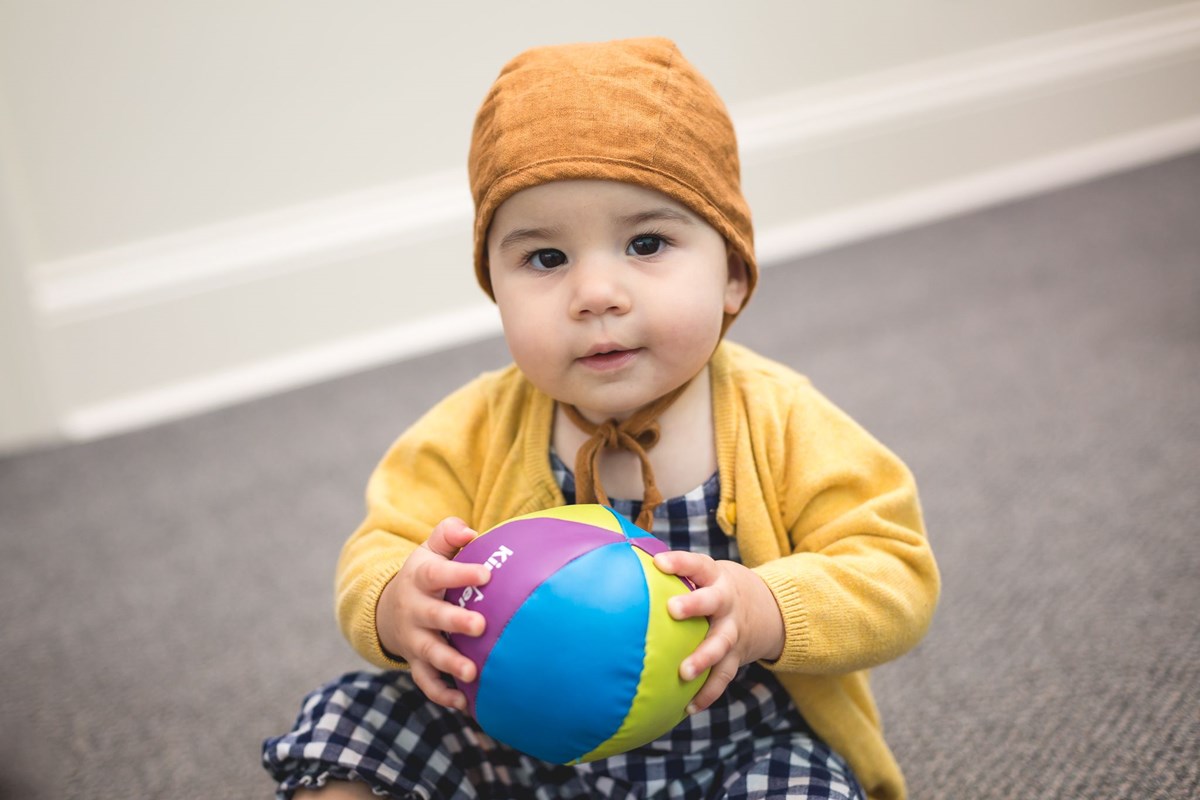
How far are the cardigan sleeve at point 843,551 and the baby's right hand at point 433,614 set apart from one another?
0.74 ft

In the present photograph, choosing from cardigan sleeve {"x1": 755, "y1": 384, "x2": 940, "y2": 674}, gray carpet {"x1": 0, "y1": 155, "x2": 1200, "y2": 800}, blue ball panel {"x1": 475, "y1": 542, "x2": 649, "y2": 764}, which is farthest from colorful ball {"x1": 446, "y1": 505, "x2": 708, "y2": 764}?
gray carpet {"x1": 0, "y1": 155, "x2": 1200, "y2": 800}

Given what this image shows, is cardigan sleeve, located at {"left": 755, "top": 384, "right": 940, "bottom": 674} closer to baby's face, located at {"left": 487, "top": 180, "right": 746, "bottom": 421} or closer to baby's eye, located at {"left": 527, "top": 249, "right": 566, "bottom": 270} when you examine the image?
baby's face, located at {"left": 487, "top": 180, "right": 746, "bottom": 421}

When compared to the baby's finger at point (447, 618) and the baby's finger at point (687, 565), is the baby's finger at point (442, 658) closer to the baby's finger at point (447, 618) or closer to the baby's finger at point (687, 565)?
the baby's finger at point (447, 618)

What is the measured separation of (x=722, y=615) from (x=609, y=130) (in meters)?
0.36

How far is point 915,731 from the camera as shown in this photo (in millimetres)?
1172

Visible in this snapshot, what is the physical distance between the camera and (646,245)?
90cm

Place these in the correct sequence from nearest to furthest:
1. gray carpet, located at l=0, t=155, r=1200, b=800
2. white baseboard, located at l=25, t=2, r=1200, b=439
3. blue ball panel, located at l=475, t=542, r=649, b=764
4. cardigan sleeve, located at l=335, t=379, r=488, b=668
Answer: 1. blue ball panel, located at l=475, t=542, r=649, b=764
2. cardigan sleeve, located at l=335, t=379, r=488, b=668
3. gray carpet, located at l=0, t=155, r=1200, b=800
4. white baseboard, located at l=25, t=2, r=1200, b=439

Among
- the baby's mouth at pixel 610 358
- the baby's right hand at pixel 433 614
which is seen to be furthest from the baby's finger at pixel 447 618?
the baby's mouth at pixel 610 358

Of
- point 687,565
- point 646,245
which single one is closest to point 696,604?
point 687,565

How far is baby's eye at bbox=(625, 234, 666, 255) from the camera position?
890 mm

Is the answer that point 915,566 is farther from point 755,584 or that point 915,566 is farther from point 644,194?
point 644,194

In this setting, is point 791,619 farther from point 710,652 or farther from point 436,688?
point 436,688

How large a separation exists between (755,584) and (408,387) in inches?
53.6

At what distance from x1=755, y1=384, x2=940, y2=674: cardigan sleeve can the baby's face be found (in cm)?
13
